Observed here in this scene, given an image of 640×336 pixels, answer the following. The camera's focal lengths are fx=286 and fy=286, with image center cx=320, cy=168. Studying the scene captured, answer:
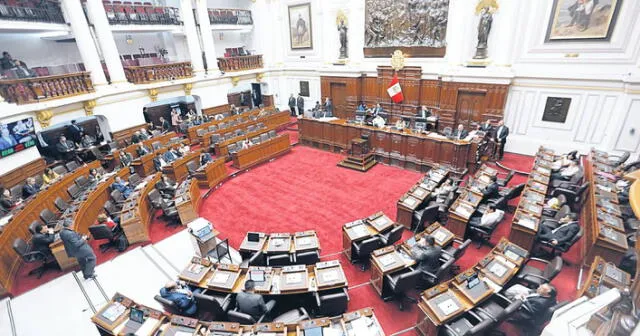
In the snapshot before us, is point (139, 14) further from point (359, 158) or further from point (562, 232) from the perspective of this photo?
point (562, 232)

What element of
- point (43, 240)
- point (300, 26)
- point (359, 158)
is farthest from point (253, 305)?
point (300, 26)

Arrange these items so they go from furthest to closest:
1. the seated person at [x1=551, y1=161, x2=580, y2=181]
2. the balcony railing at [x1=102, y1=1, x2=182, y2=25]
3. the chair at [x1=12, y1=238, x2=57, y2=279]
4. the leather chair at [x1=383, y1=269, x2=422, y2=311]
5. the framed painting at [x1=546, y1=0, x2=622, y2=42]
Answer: the balcony railing at [x1=102, y1=1, x2=182, y2=25] < the framed painting at [x1=546, y1=0, x2=622, y2=42] < the seated person at [x1=551, y1=161, x2=580, y2=181] < the chair at [x1=12, y1=238, x2=57, y2=279] < the leather chair at [x1=383, y1=269, x2=422, y2=311]

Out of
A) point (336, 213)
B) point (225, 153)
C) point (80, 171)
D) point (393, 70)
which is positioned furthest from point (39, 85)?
point (393, 70)

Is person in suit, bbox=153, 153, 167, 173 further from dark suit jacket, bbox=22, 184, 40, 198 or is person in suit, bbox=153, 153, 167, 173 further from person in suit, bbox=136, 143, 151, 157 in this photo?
dark suit jacket, bbox=22, 184, 40, 198

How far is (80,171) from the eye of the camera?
10.1m

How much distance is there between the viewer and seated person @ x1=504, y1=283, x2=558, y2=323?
169 inches

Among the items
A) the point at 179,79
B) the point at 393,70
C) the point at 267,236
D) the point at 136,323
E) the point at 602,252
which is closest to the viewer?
the point at 136,323

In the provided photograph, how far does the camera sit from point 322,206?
348 inches

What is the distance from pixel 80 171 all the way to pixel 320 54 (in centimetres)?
1338

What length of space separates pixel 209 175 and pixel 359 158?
566cm

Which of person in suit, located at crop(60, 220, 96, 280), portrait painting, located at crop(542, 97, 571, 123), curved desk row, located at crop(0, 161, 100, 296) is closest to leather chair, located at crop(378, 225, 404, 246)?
person in suit, located at crop(60, 220, 96, 280)

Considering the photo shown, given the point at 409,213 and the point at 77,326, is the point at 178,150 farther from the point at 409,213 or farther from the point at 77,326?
the point at 409,213

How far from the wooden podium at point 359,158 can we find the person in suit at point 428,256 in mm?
5794

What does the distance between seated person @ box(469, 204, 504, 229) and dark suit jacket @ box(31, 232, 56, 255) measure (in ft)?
31.9
